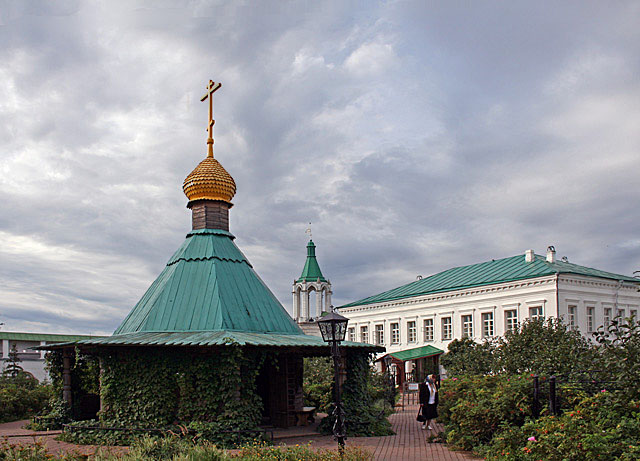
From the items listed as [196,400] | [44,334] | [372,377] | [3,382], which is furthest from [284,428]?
[44,334]

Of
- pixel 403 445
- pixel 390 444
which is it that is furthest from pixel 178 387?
pixel 403 445

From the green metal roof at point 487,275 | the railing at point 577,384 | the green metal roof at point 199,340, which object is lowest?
the railing at point 577,384

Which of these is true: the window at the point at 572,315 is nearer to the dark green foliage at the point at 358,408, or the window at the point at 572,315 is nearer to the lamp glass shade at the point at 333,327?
the dark green foliage at the point at 358,408

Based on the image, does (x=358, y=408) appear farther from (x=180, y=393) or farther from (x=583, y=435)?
(x=583, y=435)

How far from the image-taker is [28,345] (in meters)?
34.2

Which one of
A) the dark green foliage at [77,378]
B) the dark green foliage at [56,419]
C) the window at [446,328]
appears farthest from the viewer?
the window at [446,328]

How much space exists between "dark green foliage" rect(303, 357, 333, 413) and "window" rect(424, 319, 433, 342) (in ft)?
43.5

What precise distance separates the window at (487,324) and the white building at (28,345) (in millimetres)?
20898

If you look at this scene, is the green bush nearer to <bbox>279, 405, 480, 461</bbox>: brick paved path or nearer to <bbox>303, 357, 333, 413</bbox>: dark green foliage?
<bbox>279, 405, 480, 461</bbox>: brick paved path

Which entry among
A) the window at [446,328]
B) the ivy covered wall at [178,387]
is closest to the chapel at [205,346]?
the ivy covered wall at [178,387]

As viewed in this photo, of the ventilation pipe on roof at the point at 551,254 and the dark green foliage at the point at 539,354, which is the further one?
the ventilation pipe on roof at the point at 551,254

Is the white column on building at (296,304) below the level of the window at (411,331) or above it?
above

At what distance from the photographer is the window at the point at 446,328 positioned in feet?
118

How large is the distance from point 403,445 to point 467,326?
2220cm
